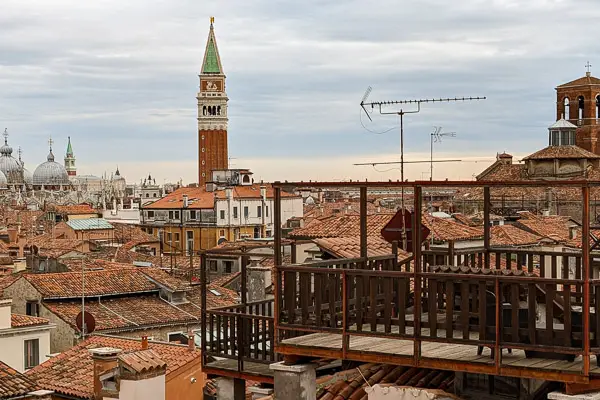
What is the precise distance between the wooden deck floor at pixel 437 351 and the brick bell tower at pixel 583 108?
228ft

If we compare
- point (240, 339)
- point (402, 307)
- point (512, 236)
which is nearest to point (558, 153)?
point (512, 236)

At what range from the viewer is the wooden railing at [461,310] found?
552 cm

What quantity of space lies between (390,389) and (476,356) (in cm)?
52

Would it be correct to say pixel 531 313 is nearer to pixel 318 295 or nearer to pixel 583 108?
pixel 318 295

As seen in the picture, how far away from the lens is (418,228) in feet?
19.1

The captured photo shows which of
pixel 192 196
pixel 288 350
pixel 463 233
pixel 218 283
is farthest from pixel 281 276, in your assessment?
pixel 192 196

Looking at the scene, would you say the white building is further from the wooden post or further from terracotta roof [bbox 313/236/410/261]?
the wooden post

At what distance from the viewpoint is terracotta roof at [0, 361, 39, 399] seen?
44.0 feet

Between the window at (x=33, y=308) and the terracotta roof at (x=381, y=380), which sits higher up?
the terracotta roof at (x=381, y=380)

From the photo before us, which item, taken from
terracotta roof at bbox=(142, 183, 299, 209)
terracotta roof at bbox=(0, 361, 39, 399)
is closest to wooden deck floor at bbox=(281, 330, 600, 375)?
terracotta roof at bbox=(0, 361, 39, 399)

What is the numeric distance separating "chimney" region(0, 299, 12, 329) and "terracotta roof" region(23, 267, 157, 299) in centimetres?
382

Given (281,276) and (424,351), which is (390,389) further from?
(281,276)

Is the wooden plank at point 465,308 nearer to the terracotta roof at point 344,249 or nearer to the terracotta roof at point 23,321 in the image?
the terracotta roof at point 344,249

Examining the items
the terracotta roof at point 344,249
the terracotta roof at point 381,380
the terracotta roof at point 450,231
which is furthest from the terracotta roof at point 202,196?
the terracotta roof at point 381,380
